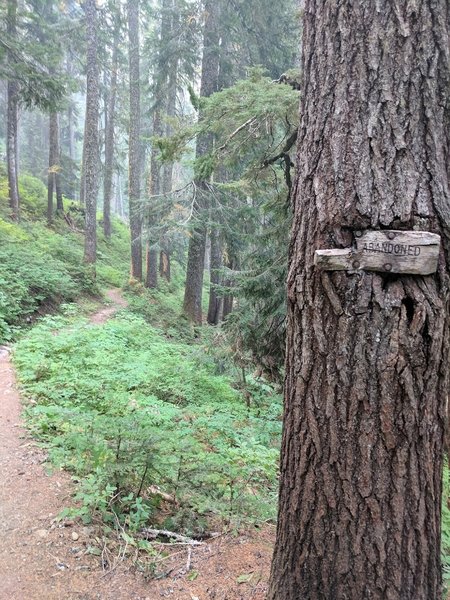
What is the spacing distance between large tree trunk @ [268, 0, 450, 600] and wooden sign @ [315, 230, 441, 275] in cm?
4

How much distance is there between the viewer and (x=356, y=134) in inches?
73.8

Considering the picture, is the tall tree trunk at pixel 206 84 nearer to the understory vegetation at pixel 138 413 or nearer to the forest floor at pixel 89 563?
the understory vegetation at pixel 138 413

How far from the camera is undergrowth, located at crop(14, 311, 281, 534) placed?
342 cm

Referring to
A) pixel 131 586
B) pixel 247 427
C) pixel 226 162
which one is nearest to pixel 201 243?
pixel 226 162

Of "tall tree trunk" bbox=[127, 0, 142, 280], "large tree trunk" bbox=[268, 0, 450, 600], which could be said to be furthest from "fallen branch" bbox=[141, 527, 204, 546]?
"tall tree trunk" bbox=[127, 0, 142, 280]

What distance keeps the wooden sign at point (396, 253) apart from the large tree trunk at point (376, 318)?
0.15 feet

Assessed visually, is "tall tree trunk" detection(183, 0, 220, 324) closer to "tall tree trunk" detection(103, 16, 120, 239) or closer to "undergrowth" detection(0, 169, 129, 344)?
"undergrowth" detection(0, 169, 129, 344)

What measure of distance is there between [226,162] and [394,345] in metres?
4.71

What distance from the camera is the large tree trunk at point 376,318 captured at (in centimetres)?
182

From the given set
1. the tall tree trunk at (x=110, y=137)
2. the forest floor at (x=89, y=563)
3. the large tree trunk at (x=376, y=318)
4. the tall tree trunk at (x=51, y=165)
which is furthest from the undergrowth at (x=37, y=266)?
the large tree trunk at (x=376, y=318)

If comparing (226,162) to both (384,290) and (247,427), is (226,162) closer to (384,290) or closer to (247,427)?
(247,427)

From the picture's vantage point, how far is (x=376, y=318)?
182 centimetres

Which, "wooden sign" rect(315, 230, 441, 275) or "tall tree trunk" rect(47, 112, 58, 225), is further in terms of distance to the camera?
"tall tree trunk" rect(47, 112, 58, 225)

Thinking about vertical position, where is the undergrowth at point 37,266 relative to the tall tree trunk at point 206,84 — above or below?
below
